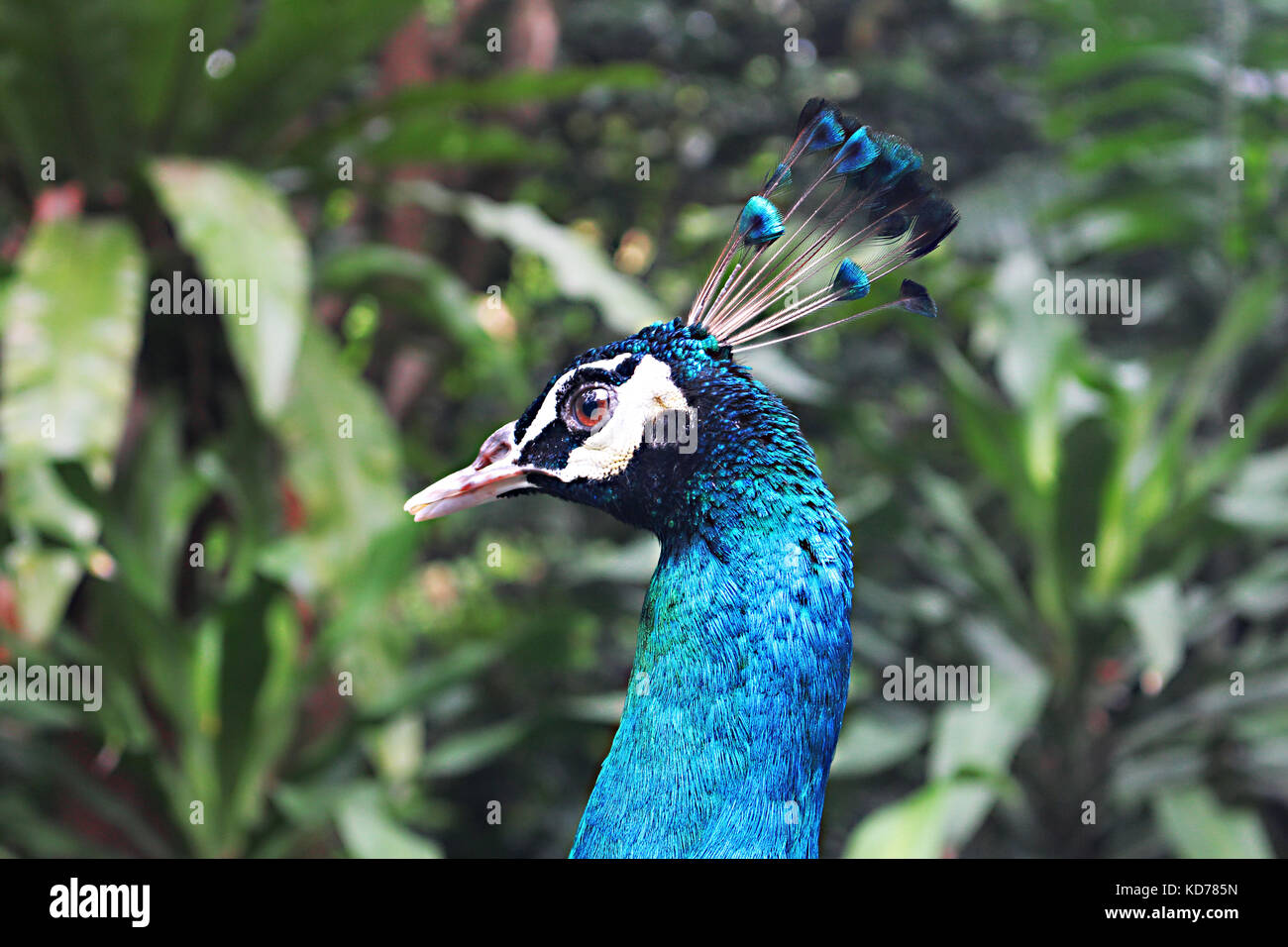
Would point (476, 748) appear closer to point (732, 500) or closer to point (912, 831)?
point (912, 831)

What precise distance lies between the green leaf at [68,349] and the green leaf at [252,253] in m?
0.10

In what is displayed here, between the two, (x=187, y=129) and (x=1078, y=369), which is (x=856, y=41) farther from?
(x=187, y=129)

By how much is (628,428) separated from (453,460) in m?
0.58

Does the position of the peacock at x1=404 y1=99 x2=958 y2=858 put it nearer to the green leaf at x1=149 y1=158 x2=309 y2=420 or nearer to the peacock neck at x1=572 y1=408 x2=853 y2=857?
the peacock neck at x1=572 y1=408 x2=853 y2=857

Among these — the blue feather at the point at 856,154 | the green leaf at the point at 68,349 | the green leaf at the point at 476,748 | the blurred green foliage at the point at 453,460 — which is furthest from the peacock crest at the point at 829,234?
the green leaf at the point at 476,748

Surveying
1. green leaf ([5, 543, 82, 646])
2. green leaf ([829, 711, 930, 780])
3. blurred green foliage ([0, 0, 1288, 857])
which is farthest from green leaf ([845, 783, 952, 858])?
green leaf ([5, 543, 82, 646])

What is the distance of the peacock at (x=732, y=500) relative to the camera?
0.39m

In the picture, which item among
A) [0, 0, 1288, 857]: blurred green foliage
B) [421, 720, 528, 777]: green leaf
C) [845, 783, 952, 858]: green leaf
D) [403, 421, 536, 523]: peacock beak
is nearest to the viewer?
[403, 421, 536, 523]: peacock beak

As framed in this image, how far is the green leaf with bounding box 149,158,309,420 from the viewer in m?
1.19

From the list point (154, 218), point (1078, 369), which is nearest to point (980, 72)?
point (1078, 369)

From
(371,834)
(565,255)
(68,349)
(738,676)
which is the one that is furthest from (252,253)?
(738,676)

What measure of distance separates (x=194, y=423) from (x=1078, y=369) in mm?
1207

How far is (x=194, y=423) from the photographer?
1580 mm

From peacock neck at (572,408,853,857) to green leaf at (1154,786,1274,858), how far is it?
114cm
